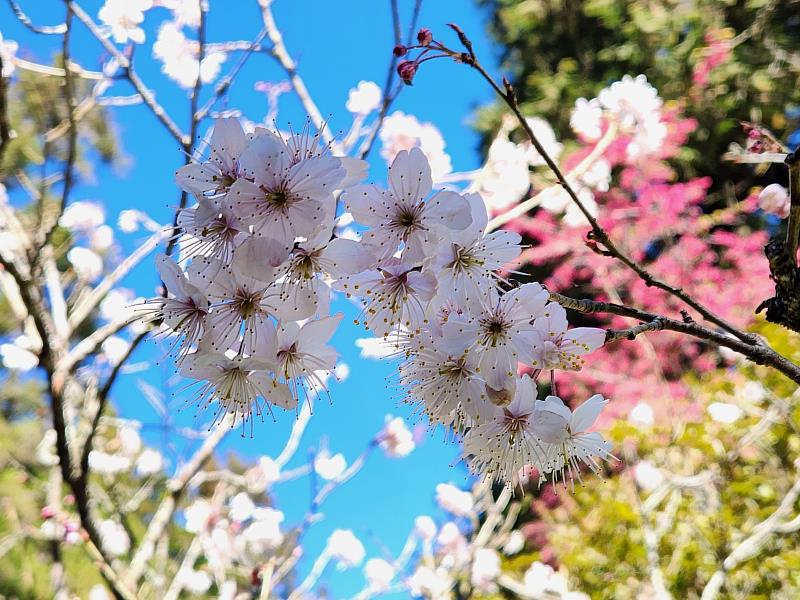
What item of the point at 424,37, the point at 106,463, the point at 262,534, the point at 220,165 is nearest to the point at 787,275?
the point at 424,37

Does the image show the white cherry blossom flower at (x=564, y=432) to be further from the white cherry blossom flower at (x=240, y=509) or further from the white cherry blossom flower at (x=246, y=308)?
the white cherry blossom flower at (x=240, y=509)

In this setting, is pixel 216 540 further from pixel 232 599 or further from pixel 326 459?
pixel 326 459

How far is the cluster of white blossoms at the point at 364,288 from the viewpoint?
649 mm

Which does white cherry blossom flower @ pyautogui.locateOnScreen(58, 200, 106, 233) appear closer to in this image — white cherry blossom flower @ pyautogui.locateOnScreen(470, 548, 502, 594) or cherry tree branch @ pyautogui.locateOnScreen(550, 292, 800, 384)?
white cherry blossom flower @ pyautogui.locateOnScreen(470, 548, 502, 594)

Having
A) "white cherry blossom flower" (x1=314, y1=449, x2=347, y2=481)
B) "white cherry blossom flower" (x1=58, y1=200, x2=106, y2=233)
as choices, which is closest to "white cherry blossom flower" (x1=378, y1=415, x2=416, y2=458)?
"white cherry blossom flower" (x1=314, y1=449, x2=347, y2=481)

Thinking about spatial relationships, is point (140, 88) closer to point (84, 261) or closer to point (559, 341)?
point (559, 341)

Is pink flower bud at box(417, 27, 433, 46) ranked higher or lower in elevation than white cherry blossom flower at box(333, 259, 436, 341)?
higher

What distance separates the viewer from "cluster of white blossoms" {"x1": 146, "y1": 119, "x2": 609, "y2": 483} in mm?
649

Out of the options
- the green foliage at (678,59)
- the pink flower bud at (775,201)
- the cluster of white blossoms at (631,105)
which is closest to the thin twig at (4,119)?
the pink flower bud at (775,201)

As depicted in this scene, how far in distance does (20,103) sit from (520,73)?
19.8ft

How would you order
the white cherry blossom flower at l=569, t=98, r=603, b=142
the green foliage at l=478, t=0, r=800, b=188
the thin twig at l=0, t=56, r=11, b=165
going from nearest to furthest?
the thin twig at l=0, t=56, r=11, b=165 < the white cherry blossom flower at l=569, t=98, r=603, b=142 < the green foliage at l=478, t=0, r=800, b=188

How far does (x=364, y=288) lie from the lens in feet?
2.28

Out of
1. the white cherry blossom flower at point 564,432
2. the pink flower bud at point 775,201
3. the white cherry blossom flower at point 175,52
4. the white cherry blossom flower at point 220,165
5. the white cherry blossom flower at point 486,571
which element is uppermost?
the white cherry blossom flower at point 175,52

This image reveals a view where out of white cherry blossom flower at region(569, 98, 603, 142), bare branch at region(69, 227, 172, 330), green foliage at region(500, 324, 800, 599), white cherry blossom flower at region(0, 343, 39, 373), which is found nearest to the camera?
bare branch at region(69, 227, 172, 330)
